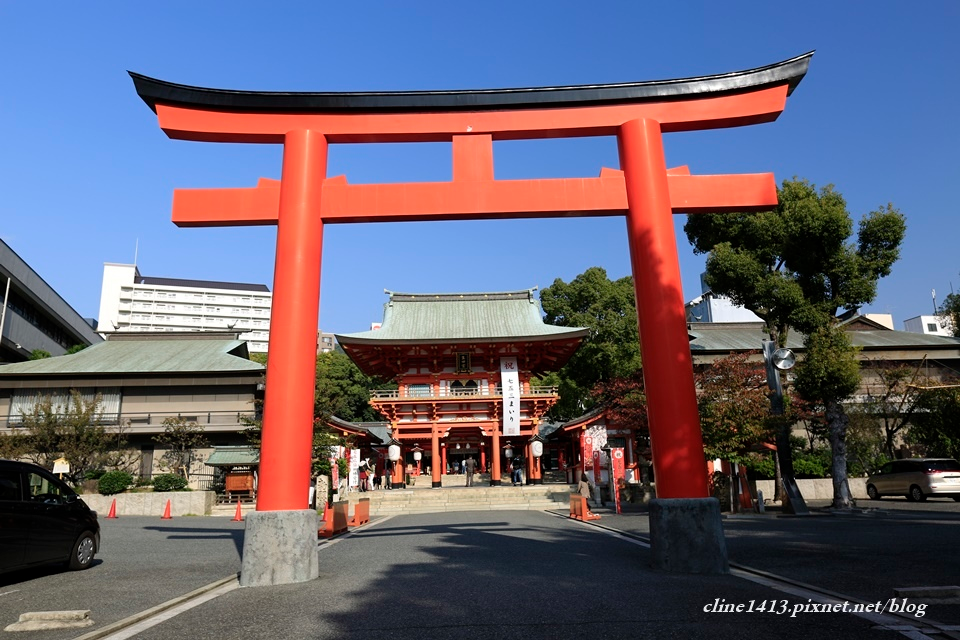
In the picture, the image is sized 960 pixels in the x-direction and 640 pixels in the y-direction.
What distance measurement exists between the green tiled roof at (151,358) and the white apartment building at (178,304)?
1791 inches

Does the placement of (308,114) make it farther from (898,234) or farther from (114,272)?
(114,272)

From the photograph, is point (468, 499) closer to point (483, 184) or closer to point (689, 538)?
point (689, 538)

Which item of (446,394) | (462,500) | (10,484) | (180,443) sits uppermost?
(446,394)

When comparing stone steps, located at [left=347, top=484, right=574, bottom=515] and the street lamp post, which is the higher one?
the street lamp post

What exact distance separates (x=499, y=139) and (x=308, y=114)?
109 inches

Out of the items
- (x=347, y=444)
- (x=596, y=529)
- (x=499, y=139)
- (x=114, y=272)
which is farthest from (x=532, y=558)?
(x=114, y=272)

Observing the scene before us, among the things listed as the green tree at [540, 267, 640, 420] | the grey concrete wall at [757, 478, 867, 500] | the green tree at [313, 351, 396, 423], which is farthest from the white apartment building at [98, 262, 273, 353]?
the grey concrete wall at [757, 478, 867, 500]

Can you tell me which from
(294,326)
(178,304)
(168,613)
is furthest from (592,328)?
(178,304)

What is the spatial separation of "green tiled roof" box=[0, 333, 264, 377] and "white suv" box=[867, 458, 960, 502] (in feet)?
86.1

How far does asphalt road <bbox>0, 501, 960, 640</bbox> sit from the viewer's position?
4406 mm

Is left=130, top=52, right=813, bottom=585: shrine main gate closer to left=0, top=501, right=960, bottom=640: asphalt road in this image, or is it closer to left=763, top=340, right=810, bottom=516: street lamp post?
left=0, top=501, right=960, bottom=640: asphalt road

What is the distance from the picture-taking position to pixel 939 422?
21.5 metres

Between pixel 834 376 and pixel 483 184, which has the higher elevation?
A: pixel 483 184

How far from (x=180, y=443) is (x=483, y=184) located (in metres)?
24.2
